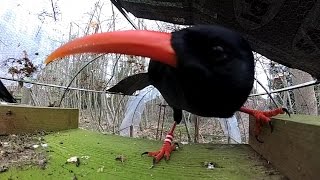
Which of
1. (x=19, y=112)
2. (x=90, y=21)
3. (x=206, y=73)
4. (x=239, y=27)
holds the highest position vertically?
(x=90, y=21)

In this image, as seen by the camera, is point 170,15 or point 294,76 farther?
point 294,76

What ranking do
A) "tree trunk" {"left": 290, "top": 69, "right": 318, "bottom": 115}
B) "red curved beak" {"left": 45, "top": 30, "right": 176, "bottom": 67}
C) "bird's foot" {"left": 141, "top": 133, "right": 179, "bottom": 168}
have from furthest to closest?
"tree trunk" {"left": 290, "top": 69, "right": 318, "bottom": 115} → "bird's foot" {"left": 141, "top": 133, "right": 179, "bottom": 168} → "red curved beak" {"left": 45, "top": 30, "right": 176, "bottom": 67}

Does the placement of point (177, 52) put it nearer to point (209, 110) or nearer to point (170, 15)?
point (209, 110)

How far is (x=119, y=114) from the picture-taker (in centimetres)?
407

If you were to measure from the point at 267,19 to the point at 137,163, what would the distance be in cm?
60

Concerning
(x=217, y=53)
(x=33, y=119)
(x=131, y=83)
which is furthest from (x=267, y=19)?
(x=33, y=119)

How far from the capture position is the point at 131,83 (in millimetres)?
1665

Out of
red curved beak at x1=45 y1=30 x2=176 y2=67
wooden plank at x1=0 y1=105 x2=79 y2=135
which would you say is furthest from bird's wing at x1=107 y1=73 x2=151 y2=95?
red curved beak at x1=45 y1=30 x2=176 y2=67

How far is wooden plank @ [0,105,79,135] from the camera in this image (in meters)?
1.42

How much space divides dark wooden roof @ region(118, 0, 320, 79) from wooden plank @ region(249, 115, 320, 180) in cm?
33

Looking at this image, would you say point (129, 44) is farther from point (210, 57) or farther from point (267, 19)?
point (267, 19)

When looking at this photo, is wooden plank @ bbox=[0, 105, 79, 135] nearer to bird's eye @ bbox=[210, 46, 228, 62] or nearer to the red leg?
the red leg

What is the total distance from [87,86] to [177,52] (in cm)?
318

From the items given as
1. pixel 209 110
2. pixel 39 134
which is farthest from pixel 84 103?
pixel 209 110
